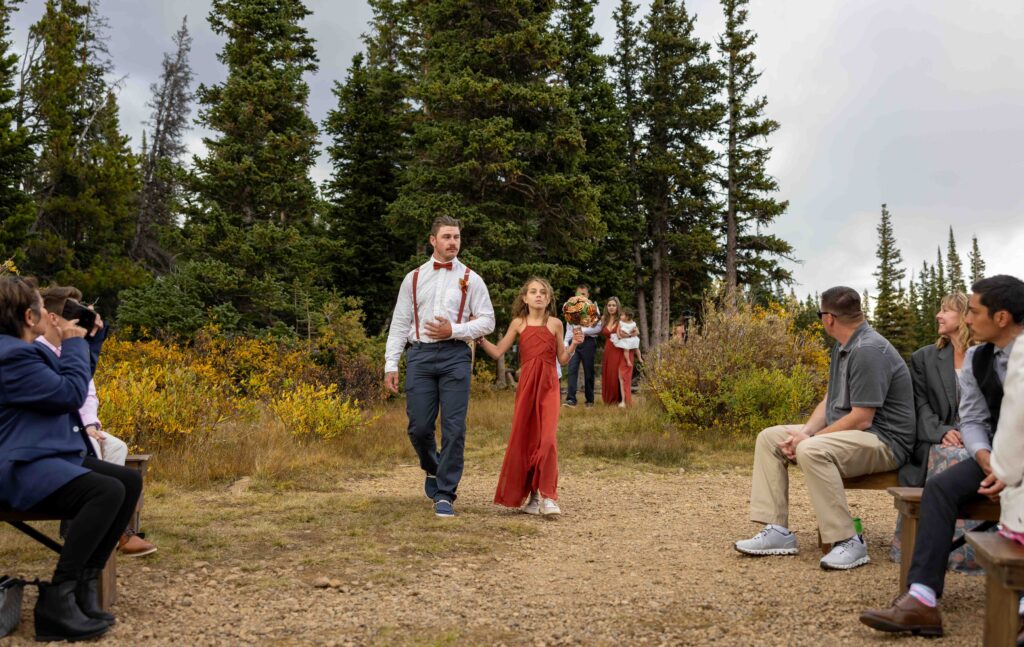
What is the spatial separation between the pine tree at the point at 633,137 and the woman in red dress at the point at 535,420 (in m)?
22.5

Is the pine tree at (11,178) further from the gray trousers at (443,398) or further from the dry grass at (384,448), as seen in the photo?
the gray trousers at (443,398)

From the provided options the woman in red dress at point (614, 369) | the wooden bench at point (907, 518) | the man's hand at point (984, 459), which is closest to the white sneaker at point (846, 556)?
the wooden bench at point (907, 518)

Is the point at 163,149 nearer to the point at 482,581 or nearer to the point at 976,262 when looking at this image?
the point at 482,581

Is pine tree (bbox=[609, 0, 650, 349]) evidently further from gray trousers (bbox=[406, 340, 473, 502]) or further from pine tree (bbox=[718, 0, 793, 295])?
gray trousers (bbox=[406, 340, 473, 502])

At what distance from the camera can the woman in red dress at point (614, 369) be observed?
594 inches

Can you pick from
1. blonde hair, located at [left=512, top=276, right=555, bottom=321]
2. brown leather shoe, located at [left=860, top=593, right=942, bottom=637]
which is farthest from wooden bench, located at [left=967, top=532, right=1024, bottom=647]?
blonde hair, located at [left=512, top=276, right=555, bottom=321]

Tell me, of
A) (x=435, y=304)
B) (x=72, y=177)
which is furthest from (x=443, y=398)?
(x=72, y=177)

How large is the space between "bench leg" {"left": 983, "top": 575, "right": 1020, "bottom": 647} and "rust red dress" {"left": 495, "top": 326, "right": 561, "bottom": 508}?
384cm

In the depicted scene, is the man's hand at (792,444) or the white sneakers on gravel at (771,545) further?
the white sneakers on gravel at (771,545)

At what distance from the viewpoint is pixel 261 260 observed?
57.0 ft

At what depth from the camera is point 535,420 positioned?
22.4ft

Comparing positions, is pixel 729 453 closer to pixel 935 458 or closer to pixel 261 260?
pixel 935 458

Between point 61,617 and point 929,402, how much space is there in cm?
520

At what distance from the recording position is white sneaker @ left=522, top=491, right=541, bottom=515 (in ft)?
22.4
